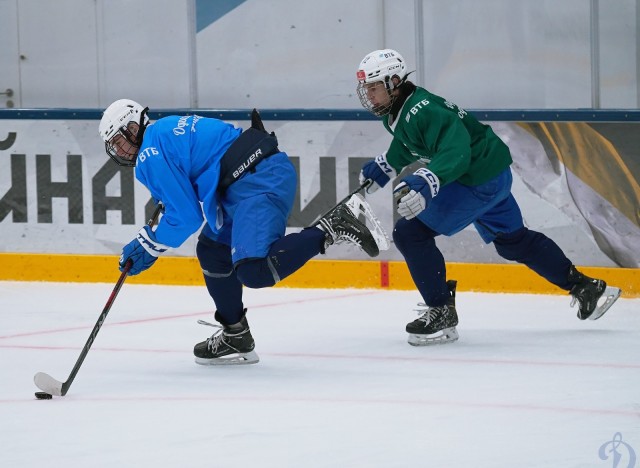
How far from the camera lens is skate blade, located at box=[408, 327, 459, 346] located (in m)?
4.87

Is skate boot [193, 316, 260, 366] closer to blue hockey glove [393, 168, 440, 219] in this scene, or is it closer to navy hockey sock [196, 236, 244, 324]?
navy hockey sock [196, 236, 244, 324]

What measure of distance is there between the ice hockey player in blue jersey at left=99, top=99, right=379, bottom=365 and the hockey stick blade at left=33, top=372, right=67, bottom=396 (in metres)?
0.51

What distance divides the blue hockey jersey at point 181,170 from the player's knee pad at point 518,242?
1.33 m

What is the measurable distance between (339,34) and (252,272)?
3.09 metres

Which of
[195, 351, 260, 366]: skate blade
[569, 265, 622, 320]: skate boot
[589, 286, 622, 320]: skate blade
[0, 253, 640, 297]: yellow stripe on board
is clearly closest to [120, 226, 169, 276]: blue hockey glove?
[195, 351, 260, 366]: skate blade

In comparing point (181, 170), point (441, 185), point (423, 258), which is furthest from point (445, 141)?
point (181, 170)

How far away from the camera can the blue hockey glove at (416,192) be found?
4.48 metres

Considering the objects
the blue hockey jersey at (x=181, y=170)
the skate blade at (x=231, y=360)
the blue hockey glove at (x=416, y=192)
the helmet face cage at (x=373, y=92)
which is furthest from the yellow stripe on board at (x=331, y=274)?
the blue hockey jersey at (x=181, y=170)

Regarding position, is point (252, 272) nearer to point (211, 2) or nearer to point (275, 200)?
point (275, 200)

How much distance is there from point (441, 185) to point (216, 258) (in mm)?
883

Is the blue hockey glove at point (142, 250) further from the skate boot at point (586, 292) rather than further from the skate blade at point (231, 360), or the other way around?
the skate boot at point (586, 292)

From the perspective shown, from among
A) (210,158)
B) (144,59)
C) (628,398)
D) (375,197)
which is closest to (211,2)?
(144,59)

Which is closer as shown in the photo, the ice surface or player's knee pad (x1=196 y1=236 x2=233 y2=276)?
the ice surface

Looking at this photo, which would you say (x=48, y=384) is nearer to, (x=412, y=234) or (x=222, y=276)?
(x=222, y=276)
